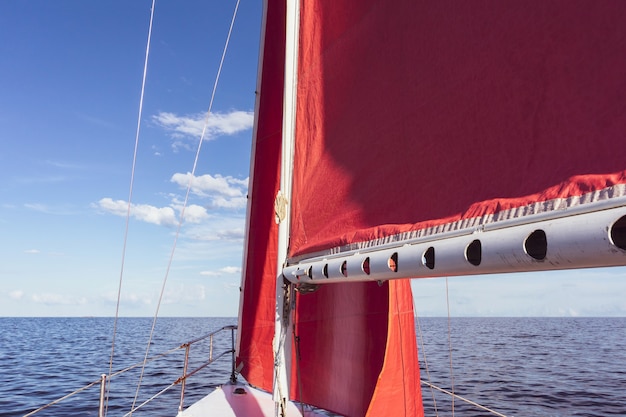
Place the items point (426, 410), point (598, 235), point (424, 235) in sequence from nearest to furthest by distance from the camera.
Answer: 1. point (598, 235)
2. point (424, 235)
3. point (426, 410)

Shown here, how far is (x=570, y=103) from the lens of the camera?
1.52 metres

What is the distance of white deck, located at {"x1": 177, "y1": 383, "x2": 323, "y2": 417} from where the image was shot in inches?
184

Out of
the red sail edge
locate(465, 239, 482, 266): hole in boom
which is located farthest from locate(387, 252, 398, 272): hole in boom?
the red sail edge

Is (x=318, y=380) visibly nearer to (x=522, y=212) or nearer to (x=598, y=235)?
(x=522, y=212)

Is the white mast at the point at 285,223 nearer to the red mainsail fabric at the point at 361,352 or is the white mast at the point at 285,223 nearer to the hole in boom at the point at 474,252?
the red mainsail fabric at the point at 361,352

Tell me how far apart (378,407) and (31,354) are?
2559cm

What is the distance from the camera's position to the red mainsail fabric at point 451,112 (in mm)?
1452

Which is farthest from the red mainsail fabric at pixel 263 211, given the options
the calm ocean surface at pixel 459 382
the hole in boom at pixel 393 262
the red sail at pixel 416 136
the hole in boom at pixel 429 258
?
the calm ocean surface at pixel 459 382

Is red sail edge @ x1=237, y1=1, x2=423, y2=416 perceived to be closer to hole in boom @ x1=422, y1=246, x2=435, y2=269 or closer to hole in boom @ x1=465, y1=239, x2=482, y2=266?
hole in boom @ x1=422, y1=246, x2=435, y2=269

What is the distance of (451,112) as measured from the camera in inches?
81.7

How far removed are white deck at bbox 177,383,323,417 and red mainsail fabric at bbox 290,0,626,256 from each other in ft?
7.37

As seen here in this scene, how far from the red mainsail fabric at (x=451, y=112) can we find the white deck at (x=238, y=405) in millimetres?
2246

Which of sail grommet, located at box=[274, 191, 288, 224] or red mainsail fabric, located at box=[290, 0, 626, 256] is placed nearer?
red mainsail fabric, located at box=[290, 0, 626, 256]

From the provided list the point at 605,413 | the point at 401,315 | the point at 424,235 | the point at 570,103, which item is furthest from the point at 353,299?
the point at 605,413
